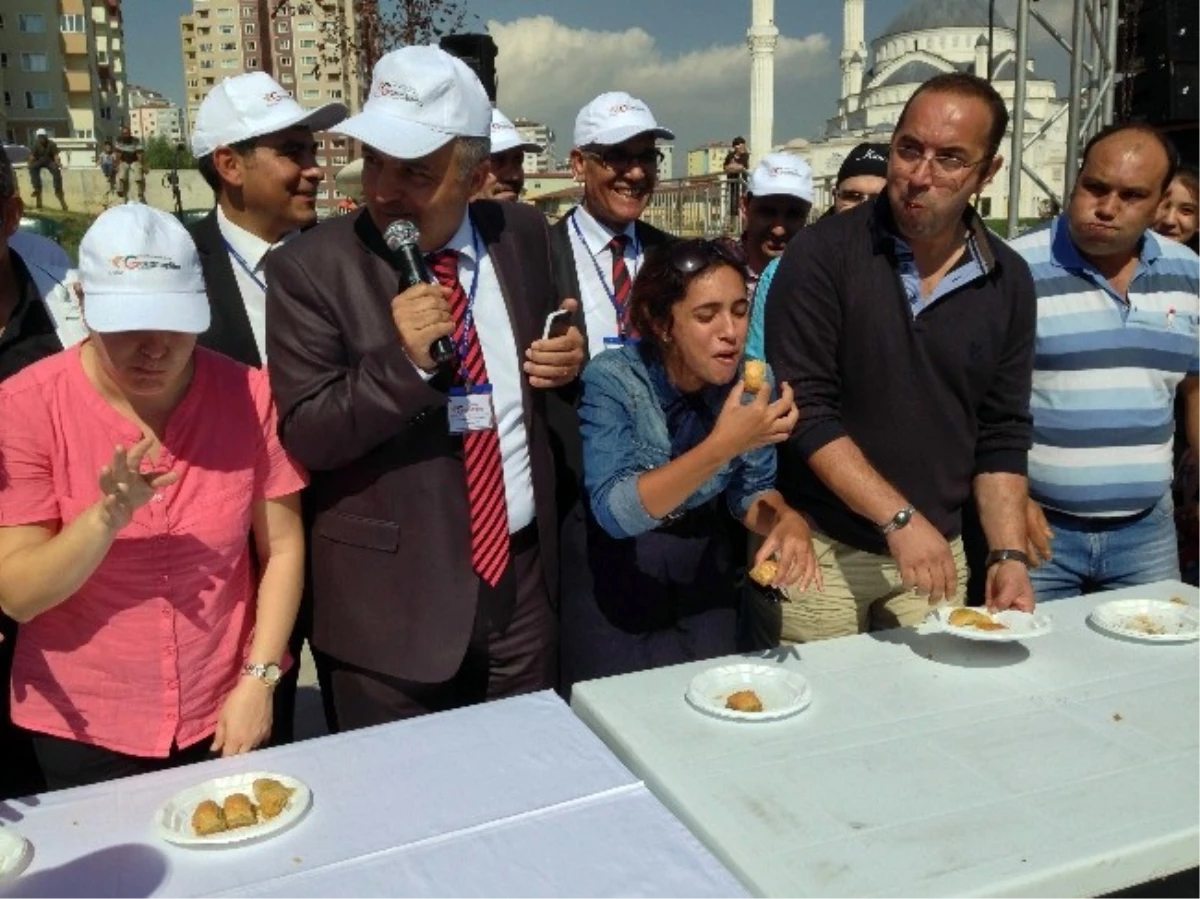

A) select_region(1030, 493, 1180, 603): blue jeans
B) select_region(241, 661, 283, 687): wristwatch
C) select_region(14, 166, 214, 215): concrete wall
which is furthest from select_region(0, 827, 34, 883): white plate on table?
select_region(14, 166, 214, 215): concrete wall

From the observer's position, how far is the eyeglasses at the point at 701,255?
7.93ft

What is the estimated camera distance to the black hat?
14.2ft

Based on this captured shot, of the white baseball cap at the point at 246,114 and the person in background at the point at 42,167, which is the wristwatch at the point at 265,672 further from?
the person in background at the point at 42,167

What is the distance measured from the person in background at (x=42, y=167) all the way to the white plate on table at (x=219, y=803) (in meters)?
30.8

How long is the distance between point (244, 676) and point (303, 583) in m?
0.28

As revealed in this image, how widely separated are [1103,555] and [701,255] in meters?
1.69

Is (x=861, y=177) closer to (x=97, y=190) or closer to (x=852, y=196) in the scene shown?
(x=852, y=196)

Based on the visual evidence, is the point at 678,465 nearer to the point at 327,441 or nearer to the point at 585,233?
the point at 327,441

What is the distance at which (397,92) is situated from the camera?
2.34m

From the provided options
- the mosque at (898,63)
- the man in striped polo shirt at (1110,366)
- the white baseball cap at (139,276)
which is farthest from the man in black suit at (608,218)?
the mosque at (898,63)

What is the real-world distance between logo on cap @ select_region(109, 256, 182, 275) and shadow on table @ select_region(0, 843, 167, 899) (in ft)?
3.36

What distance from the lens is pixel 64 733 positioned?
2.05m

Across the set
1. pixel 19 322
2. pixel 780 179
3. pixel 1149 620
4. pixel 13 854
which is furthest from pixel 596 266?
pixel 13 854

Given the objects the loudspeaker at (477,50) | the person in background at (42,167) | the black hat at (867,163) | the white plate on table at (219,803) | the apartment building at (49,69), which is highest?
the apartment building at (49,69)
